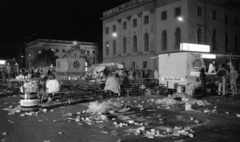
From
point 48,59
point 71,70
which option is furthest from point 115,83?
point 48,59

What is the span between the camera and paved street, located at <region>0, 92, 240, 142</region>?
6547 millimetres

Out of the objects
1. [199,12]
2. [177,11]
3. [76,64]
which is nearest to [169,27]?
[177,11]

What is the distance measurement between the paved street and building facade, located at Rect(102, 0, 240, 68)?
27113mm

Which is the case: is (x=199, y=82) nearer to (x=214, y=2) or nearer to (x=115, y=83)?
(x=115, y=83)

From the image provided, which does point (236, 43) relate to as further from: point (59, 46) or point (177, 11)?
point (59, 46)

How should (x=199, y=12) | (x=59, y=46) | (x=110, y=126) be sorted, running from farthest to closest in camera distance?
1. (x=59, y=46)
2. (x=199, y=12)
3. (x=110, y=126)

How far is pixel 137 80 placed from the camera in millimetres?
23812

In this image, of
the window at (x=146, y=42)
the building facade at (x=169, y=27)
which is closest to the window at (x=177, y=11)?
the building facade at (x=169, y=27)

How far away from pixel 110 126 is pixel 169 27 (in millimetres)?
34692

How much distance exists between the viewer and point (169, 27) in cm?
4038

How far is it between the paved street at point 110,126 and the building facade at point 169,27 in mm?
27113

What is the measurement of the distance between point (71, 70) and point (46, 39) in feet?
205

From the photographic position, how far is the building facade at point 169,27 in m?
38.3

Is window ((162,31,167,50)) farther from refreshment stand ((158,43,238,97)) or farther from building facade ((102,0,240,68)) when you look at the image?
refreshment stand ((158,43,238,97))
